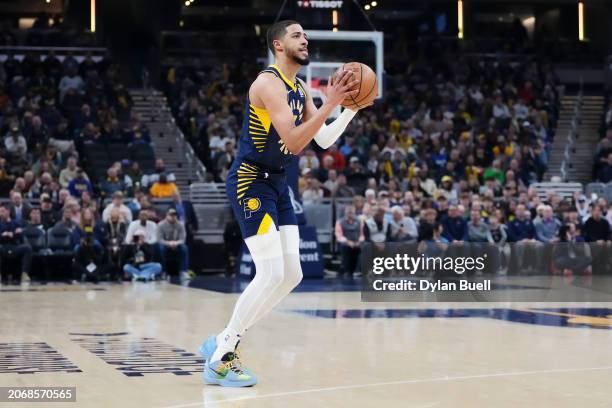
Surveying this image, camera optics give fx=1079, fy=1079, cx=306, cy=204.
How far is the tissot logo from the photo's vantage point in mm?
18891

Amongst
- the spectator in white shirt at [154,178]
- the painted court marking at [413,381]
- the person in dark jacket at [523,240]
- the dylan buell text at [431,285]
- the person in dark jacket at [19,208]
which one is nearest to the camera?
the painted court marking at [413,381]

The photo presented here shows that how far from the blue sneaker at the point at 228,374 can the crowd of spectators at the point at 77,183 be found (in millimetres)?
12072

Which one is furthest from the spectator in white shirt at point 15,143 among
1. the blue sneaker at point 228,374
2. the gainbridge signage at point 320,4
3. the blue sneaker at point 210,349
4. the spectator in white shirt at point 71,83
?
the blue sneaker at point 228,374

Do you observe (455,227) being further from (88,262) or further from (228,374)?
(228,374)

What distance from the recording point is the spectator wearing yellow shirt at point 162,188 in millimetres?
21156

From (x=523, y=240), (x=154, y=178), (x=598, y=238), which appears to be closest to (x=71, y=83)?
(x=154, y=178)

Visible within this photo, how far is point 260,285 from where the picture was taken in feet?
22.0

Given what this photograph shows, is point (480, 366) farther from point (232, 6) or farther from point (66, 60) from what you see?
point (232, 6)

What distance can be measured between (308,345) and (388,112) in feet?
61.7

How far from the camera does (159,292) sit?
15375 millimetres

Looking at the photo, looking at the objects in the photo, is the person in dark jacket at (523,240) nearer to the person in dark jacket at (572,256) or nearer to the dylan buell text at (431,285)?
the person in dark jacket at (572,256)

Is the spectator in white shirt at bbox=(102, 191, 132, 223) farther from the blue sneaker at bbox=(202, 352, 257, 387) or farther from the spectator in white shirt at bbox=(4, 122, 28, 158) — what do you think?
the blue sneaker at bbox=(202, 352, 257, 387)

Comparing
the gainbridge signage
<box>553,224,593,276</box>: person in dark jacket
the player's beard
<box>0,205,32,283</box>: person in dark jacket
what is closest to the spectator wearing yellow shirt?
<box>0,205,32,283</box>: person in dark jacket

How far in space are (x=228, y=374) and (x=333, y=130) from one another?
1733 millimetres
